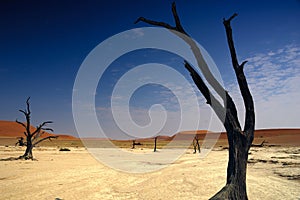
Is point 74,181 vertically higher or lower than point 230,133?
lower

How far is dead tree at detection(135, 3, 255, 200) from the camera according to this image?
6473mm

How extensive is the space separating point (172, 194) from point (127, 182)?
327 cm

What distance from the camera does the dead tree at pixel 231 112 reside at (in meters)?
6.47

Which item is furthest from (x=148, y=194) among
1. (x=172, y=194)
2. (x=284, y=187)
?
(x=284, y=187)

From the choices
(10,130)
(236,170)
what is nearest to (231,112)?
(236,170)

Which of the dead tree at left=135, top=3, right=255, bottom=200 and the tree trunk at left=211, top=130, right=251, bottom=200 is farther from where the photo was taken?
the dead tree at left=135, top=3, right=255, bottom=200

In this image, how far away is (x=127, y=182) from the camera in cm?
1164

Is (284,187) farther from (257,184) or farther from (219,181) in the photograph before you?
(219,181)

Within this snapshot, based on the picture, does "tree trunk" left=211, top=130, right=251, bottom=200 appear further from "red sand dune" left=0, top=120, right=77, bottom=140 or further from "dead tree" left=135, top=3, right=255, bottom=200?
"red sand dune" left=0, top=120, right=77, bottom=140

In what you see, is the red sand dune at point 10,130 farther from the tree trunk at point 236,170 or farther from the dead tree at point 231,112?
the tree trunk at point 236,170

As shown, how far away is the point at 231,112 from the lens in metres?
6.94

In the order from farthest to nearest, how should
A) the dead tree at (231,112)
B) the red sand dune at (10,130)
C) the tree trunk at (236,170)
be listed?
1. the red sand dune at (10,130)
2. the dead tree at (231,112)
3. the tree trunk at (236,170)

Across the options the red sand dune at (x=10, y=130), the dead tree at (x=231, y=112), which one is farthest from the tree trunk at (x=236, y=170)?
the red sand dune at (x=10, y=130)

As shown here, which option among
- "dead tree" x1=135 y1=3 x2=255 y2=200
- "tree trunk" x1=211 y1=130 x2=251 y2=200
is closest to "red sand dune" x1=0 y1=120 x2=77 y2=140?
"dead tree" x1=135 y1=3 x2=255 y2=200
